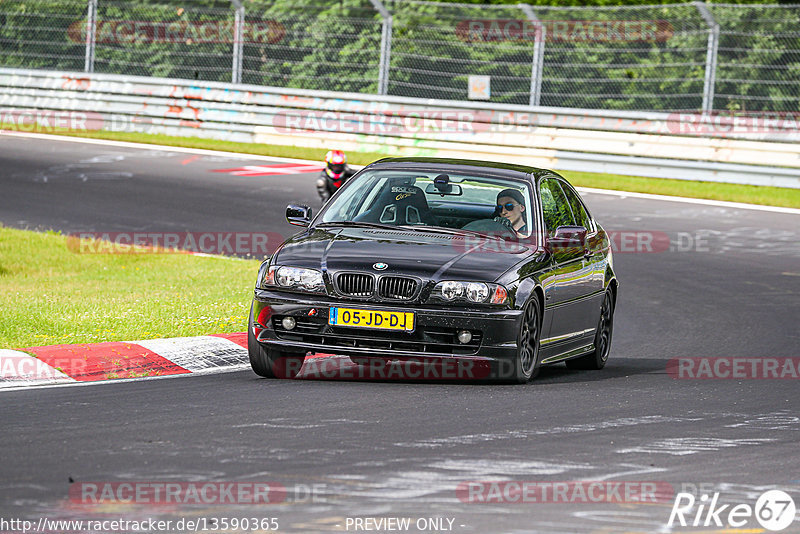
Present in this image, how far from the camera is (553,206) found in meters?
10.7

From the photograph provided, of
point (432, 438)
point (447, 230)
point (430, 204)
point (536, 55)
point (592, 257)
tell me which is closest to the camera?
point (432, 438)

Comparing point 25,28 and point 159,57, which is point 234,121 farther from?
point 25,28

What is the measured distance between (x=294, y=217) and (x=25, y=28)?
801 inches

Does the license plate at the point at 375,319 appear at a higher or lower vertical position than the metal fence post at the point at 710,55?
lower

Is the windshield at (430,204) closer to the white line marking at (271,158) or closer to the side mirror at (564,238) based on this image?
the side mirror at (564,238)

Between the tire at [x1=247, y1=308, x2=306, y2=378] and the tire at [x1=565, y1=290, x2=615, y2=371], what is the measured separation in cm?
254

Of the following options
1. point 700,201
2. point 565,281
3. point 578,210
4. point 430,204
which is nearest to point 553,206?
point 578,210

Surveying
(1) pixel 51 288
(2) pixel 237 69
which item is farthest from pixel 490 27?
(1) pixel 51 288

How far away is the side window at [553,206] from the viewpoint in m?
10.4

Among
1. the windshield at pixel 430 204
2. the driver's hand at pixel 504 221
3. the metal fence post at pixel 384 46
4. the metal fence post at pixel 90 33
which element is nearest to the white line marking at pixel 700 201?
the metal fence post at pixel 384 46

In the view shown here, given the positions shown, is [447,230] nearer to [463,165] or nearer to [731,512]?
[463,165]

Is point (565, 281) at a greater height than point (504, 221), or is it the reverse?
point (504, 221)

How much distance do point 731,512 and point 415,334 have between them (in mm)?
3328

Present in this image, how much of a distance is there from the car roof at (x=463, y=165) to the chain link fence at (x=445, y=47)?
12.8 metres
